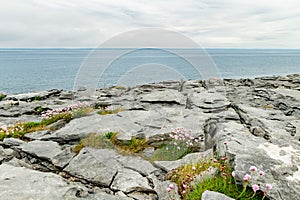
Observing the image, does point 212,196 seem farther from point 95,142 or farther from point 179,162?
point 95,142

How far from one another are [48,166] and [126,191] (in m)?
2.56

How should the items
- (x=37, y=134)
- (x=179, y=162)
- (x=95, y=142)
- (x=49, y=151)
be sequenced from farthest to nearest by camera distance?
(x=37, y=134) → (x=95, y=142) → (x=49, y=151) → (x=179, y=162)

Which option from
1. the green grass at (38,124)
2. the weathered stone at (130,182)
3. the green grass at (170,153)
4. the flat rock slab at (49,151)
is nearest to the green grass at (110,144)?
the flat rock slab at (49,151)

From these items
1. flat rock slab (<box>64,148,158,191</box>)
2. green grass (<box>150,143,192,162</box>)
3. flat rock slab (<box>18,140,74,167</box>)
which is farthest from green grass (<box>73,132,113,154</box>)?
green grass (<box>150,143,192,162</box>)

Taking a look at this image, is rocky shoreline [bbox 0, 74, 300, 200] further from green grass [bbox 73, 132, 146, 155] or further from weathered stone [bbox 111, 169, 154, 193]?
green grass [bbox 73, 132, 146, 155]

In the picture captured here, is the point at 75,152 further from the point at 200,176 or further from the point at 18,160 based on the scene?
the point at 200,176

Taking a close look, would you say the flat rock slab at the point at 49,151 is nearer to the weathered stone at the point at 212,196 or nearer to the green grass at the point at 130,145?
the green grass at the point at 130,145

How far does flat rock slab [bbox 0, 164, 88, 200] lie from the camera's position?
5.05m

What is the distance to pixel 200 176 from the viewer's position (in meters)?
5.63

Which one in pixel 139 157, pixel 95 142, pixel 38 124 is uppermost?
pixel 95 142

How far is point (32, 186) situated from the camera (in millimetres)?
5320

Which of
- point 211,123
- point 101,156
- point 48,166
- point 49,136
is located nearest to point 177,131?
point 211,123

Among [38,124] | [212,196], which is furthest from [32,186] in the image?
[38,124]

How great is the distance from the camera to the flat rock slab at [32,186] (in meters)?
5.05
